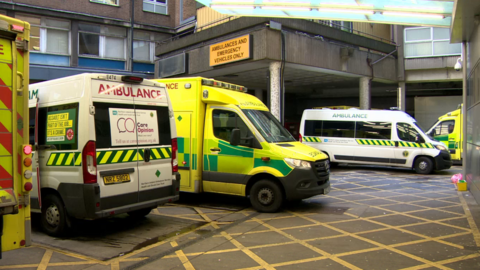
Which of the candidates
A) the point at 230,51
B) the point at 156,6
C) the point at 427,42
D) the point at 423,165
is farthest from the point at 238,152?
the point at 156,6

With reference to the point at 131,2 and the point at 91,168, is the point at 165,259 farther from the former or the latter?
the point at 131,2

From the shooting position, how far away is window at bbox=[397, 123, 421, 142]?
45.3 ft

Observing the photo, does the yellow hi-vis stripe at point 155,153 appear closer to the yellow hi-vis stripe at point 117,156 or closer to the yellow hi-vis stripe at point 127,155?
the yellow hi-vis stripe at point 127,155

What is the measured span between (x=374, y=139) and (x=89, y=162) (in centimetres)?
1151

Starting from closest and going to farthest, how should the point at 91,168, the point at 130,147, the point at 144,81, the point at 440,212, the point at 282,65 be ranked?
the point at 91,168
the point at 130,147
the point at 144,81
the point at 440,212
the point at 282,65

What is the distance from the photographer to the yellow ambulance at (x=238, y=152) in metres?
7.51

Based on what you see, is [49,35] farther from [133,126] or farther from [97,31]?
[133,126]

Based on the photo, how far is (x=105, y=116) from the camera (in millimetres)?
5707

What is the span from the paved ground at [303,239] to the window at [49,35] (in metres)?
17.8

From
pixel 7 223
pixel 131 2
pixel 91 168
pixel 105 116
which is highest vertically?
pixel 131 2

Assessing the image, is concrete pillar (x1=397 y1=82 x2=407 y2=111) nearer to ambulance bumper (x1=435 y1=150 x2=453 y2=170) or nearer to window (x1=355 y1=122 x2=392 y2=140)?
window (x1=355 y1=122 x2=392 y2=140)

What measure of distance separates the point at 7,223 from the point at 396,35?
19.8 metres

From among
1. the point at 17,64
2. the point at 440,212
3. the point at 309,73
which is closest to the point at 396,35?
the point at 309,73

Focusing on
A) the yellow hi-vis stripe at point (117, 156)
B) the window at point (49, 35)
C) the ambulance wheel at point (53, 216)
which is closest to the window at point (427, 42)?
the yellow hi-vis stripe at point (117, 156)
